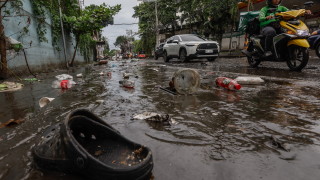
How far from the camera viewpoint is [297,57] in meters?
5.39

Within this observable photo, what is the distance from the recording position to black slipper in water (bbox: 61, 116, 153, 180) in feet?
2.93

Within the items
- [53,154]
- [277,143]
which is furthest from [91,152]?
[277,143]

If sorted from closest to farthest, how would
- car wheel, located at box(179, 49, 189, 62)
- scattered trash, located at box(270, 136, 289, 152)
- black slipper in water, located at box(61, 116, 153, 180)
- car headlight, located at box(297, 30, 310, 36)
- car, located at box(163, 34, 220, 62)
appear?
1. black slipper in water, located at box(61, 116, 153, 180)
2. scattered trash, located at box(270, 136, 289, 152)
3. car headlight, located at box(297, 30, 310, 36)
4. car, located at box(163, 34, 220, 62)
5. car wheel, located at box(179, 49, 189, 62)

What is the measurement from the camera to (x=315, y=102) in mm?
2367

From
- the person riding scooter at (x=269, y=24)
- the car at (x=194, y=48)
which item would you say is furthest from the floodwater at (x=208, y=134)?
the car at (x=194, y=48)

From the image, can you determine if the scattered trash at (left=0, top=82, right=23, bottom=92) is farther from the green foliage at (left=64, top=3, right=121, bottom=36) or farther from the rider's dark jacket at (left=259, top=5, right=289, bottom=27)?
the green foliage at (left=64, top=3, right=121, bottom=36)

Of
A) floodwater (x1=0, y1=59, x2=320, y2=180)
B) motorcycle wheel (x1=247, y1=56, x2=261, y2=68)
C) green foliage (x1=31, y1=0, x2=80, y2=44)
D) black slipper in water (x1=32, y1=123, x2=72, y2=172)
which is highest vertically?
green foliage (x1=31, y1=0, x2=80, y2=44)

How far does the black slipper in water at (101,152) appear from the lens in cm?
89

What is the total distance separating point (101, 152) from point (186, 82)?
2014 mm

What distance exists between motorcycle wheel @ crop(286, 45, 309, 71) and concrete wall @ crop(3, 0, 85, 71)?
662 cm

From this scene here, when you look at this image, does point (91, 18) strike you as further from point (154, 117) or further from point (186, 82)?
Answer: point (154, 117)

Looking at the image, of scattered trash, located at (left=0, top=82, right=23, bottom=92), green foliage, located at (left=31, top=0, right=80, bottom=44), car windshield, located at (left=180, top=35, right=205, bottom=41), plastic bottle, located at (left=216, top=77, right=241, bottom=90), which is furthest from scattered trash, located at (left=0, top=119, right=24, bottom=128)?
car windshield, located at (left=180, top=35, right=205, bottom=41)

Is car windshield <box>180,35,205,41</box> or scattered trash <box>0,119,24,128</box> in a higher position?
car windshield <box>180,35,205,41</box>

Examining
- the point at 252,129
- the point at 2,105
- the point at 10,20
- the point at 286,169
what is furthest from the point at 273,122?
the point at 10,20
